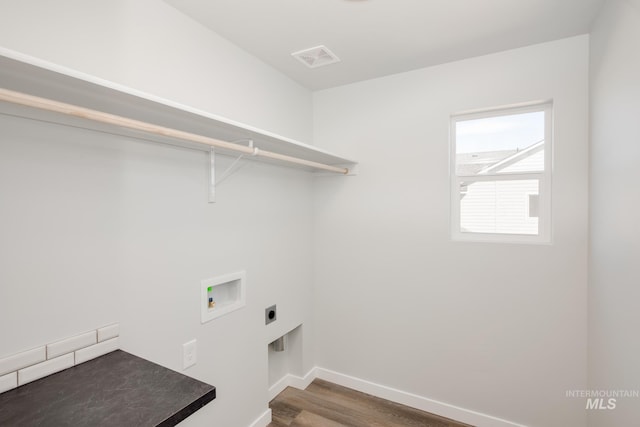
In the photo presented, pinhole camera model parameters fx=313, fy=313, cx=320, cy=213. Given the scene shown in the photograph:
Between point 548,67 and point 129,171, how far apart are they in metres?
2.42

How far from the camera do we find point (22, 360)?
1.07 m

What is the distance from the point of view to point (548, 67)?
192 centimetres

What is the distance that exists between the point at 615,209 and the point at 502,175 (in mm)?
782

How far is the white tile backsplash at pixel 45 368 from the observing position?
3.51 ft

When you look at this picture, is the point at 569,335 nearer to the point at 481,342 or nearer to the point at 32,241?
the point at 481,342

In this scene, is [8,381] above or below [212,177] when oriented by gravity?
below

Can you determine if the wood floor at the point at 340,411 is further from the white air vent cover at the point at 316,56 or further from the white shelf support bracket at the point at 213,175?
the white air vent cover at the point at 316,56

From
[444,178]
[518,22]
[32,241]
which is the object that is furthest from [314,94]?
[32,241]

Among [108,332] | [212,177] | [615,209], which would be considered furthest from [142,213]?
[615,209]

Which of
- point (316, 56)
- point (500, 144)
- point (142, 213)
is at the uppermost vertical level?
point (316, 56)

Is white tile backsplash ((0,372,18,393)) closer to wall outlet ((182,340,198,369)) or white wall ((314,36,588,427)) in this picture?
wall outlet ((182,340,198,369))

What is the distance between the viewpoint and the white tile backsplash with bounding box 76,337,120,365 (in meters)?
1.22

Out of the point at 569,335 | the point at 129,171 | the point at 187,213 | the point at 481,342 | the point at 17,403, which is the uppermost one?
→ the point at 129,171

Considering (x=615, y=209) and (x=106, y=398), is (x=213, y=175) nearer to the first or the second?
(x=106, y=398)
